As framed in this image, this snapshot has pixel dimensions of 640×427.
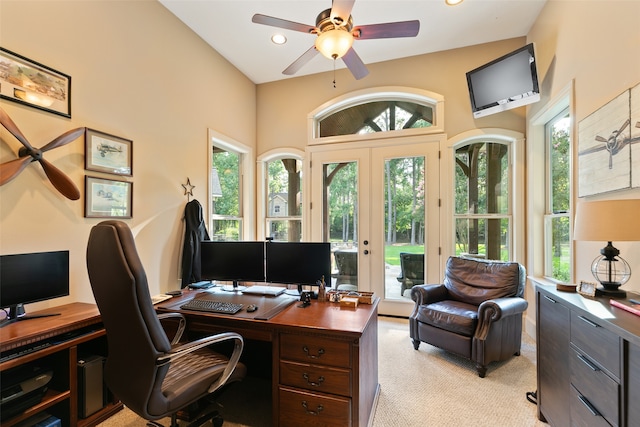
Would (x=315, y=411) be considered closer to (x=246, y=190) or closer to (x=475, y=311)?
(x=475, y=311)

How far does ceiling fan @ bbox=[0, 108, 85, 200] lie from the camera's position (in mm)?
1748

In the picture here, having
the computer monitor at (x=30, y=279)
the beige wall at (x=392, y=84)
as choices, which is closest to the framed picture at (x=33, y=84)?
the computer monitor at (x=30, y=279)

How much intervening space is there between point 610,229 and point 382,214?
2633mm

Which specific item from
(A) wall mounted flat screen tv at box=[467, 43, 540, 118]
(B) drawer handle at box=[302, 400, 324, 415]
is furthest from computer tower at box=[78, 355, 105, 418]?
(A) wall mounted flat screen tv at box=[467, 43, 540, 118]

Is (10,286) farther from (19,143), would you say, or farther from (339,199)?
(339,199)

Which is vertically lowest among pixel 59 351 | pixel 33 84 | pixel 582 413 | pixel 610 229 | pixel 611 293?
pixel 582 413

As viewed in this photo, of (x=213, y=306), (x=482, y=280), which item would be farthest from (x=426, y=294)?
(x=213, y=306)

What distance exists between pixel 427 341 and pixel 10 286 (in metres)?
3.25

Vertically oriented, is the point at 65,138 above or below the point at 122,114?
below

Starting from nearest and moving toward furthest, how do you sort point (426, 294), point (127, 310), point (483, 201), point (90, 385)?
1. point (127, 310)
2. point (90, 385)
3. point (426, 294)
4. point (483, 201)

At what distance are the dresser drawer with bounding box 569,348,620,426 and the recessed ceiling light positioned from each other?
395 centimetres

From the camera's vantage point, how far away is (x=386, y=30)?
231cm

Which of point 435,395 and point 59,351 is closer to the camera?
point 59,351

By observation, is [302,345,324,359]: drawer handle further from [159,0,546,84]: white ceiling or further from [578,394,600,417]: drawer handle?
[159,0,546,84]: white ceiling
